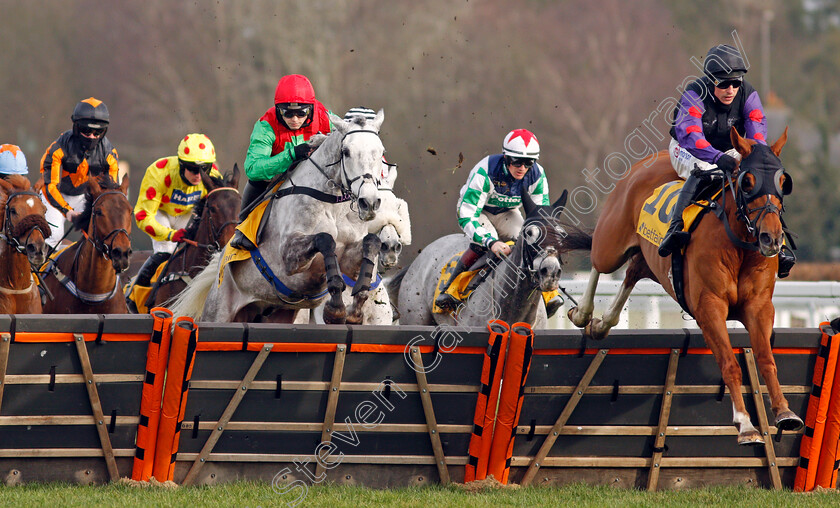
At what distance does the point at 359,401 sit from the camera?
5844mm

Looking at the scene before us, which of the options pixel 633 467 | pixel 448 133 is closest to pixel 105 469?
pixel 633 467

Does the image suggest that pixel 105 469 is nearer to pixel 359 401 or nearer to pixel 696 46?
pixel 359 401

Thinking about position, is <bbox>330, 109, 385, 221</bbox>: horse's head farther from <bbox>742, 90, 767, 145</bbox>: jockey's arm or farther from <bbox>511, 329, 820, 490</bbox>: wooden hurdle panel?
<bbox>742, 90, 767, 145</bbox>: jockey's arm

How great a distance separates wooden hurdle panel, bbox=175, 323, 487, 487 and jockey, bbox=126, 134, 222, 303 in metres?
3.45

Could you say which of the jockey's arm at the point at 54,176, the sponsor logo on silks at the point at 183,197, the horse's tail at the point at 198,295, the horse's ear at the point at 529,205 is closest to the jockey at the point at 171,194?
the sponsor logo on silks at the point at 183,197

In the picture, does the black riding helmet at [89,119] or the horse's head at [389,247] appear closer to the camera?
the horse's head at [389,247]

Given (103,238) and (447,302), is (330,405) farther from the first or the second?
(103,238)

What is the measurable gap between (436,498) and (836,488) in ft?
7.59

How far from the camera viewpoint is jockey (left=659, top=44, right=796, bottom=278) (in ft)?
19.9

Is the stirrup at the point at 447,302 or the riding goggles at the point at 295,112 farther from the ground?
the riding goggles at the point at 295,112

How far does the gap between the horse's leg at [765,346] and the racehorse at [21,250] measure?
4.46 meters

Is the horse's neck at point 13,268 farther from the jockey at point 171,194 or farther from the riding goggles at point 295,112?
the riding goggles at point 295,112

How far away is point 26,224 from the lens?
7.25 meters

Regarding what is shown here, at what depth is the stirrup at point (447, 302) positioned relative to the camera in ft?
27.4
